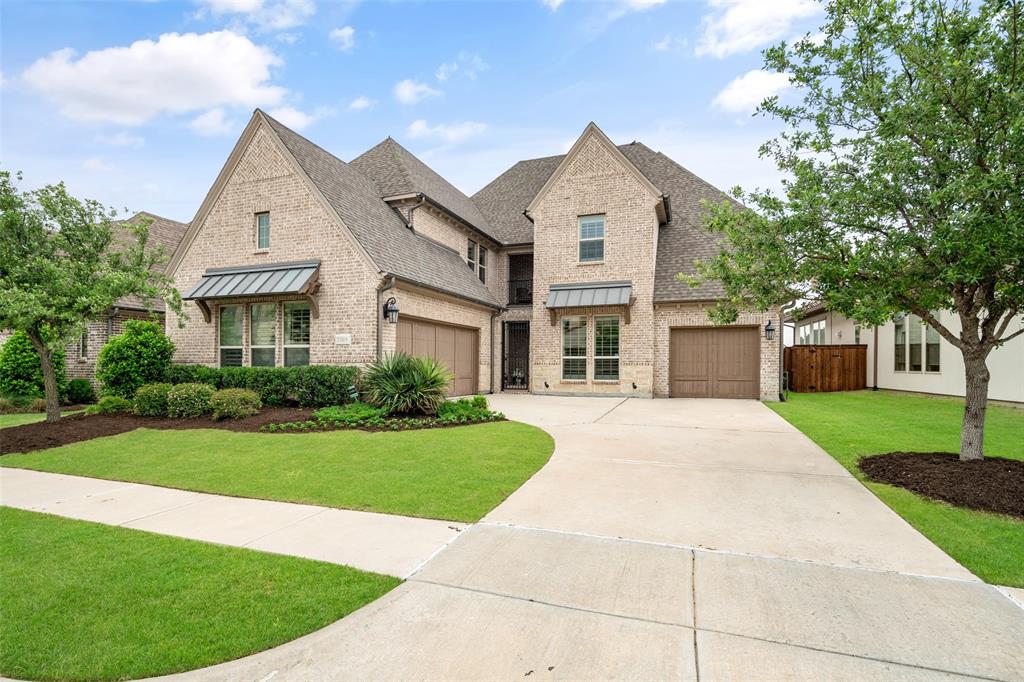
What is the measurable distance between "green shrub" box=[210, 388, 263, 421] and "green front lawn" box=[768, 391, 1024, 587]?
11.5 metres

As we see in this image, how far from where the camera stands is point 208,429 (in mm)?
9906

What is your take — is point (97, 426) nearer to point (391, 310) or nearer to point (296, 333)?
point (296, 333)

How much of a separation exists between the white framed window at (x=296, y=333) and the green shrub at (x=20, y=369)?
294 inches

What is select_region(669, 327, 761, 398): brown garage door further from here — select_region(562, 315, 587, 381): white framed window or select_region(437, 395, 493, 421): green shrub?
select_region(437, 395, 493, 421): green shrub

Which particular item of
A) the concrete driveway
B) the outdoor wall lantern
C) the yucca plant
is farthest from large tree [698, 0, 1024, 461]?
the outdoor wall lantern

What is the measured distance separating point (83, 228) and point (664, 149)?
68.4ft

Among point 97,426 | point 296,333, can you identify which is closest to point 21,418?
point 97,426

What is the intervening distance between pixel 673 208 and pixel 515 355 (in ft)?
28.9

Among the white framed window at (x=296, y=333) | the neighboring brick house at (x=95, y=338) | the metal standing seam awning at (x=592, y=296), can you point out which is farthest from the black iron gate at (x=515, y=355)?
the neighboring brick house at (x=95, y=338)

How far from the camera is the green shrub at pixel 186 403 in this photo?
Answer: 1100 cm

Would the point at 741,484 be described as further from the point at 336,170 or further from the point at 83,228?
the point at 336,170

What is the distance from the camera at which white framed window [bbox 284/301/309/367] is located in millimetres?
13555

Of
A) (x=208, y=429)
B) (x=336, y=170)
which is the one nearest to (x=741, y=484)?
(x=208, y=429)

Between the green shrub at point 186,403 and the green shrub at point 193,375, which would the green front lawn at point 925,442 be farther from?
the green shrub at point 193,375
